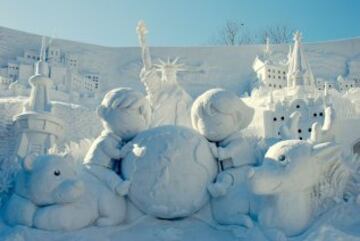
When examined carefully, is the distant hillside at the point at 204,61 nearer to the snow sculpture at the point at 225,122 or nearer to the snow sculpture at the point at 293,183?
the snow sculpture at the point at 225,122

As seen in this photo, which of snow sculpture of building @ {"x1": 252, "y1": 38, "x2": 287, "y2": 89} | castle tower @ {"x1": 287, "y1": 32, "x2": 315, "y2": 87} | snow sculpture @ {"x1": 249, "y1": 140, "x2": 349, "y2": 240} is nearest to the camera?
snow sculpture @ {"x1": 249, "y1": 140, "x2": 349, "y2": 240}

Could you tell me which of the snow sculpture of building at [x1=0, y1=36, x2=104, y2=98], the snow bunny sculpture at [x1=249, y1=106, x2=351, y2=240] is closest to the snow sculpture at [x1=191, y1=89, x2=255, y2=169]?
the snow bunny sculpture at [x1=249, y1=106, x2=351, y2=240]

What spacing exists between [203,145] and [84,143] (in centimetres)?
118

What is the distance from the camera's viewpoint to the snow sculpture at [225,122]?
3.43m

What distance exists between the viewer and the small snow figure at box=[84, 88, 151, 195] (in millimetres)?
3494

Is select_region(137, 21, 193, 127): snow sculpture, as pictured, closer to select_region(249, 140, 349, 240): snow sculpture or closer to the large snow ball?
the large snow ball

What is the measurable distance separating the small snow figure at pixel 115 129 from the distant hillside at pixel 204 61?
18.3 metres

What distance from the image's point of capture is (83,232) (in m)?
3.18

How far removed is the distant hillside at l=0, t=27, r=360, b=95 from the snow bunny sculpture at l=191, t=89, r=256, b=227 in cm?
1842

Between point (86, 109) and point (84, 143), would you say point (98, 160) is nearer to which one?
point (84, 143)

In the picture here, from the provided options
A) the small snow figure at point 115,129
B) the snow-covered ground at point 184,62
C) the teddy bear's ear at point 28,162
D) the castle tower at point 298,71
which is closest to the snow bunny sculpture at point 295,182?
the small snow figure at point 115,129

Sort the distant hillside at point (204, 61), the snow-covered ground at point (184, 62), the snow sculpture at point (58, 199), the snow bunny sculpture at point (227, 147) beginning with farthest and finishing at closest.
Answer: the distant hillside at point (204, 61) < the snow-covered ground at point (184, 62) < the snow bunny sculpture at point (227, 147) < the snow sculpture at point (58, 199)

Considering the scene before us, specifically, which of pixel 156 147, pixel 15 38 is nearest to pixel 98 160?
pixel 156 147

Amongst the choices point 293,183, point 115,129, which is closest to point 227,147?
point 293,183
